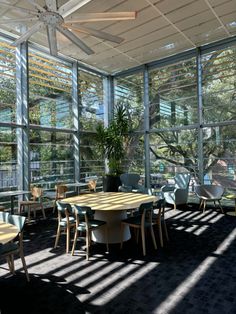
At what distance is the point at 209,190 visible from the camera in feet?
23.6

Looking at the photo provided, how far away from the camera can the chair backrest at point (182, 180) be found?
25.1 ft

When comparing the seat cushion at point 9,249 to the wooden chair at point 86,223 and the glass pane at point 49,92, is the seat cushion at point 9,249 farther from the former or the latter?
the glass pane at point 49,92

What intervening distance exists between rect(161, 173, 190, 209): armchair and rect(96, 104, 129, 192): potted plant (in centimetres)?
175

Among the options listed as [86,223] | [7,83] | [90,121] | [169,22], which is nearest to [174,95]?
[169,22]

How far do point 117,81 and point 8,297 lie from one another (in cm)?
874

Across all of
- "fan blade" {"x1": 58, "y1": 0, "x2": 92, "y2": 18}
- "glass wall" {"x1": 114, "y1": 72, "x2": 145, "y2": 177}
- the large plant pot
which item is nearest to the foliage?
the large plant pot

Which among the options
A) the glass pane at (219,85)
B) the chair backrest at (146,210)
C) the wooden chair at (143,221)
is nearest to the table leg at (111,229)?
the wooden chair at (143,221)

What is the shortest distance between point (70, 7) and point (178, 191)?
5.45 m

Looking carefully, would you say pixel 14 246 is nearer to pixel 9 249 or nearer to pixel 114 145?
pixel 9 249

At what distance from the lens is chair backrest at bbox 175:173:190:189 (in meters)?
7.66

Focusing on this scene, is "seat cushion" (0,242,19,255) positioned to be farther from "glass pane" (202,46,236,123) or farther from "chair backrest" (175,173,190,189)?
"glass pane" (202,46,236,123)

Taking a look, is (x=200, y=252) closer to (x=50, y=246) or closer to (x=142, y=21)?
(x=50, y=246)

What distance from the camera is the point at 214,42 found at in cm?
749

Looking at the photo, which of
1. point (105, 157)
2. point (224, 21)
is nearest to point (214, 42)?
point (224, 21)
